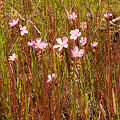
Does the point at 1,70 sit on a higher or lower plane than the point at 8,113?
higher

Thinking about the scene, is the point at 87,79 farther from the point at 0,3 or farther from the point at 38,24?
the point at 38,24


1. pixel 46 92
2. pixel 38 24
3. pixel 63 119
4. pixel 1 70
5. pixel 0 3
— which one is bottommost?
pixel 63 119

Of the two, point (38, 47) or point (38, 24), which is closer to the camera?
point (38, 47)

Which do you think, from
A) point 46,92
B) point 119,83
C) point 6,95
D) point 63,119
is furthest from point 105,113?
point 6,95

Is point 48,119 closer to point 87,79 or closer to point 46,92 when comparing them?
point 46,92

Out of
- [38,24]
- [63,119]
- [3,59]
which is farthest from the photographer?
[38,24]

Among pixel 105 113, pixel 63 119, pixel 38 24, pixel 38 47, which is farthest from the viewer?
pixel 38 24

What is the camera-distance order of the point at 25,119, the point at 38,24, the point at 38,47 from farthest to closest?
the point at 38,24
the point at 25,119
the point at 38,47

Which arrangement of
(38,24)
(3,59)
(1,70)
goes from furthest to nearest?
1. (38,24)
2. (3,59)
3. (1,70)

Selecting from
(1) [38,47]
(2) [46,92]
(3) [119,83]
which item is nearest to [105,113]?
(3) [119,83]
